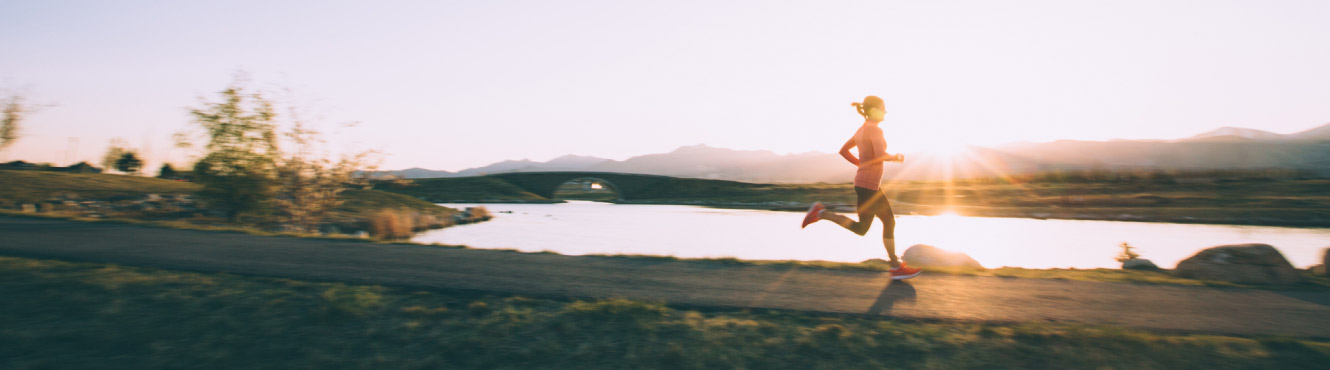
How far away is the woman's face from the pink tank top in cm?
10

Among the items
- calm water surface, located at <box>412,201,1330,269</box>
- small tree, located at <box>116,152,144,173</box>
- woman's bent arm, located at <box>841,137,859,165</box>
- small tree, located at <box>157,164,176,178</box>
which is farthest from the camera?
small tree, located at <box>116,152,144,173</box>

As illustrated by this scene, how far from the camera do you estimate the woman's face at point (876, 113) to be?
23.6 feet

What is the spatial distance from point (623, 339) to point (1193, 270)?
878cm

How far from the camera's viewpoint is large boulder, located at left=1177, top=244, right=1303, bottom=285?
803 cm

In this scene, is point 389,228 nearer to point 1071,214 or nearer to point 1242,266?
point 1242,266

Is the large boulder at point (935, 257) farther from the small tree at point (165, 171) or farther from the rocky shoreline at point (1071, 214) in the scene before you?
the small tree at point (165, 171)

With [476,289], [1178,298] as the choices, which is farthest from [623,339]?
[1178,298]

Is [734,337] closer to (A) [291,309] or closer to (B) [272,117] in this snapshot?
(A) [291,309]

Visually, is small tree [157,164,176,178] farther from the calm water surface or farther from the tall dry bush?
the tall dry bush

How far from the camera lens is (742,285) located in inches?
274

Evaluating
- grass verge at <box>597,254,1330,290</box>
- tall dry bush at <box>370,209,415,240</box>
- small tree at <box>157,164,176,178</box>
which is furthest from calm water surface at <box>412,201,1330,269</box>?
small tree at <box>157,164,176,178</box>

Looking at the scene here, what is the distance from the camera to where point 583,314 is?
17.0 ft

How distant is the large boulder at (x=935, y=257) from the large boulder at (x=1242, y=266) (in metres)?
3.25

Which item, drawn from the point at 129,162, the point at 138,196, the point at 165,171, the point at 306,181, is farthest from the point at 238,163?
the point at 129,162
